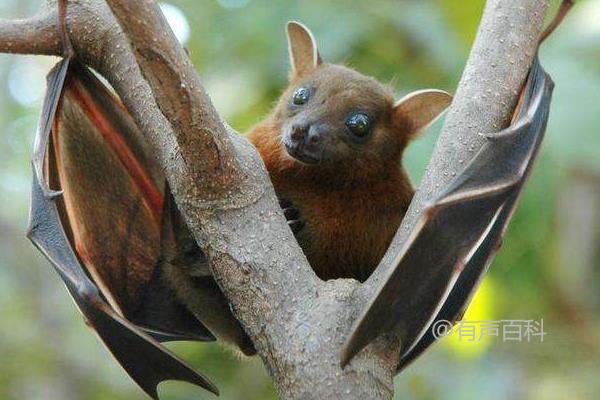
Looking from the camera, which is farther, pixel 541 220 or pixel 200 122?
pixel 541 220

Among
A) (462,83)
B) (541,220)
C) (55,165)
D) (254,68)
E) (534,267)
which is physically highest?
(462,83)

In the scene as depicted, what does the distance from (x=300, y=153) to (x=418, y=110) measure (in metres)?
0.74

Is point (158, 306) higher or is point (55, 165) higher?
point (55, 165)

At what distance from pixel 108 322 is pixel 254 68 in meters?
2.92

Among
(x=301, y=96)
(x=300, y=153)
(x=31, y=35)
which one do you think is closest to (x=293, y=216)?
(x=300, y=153)

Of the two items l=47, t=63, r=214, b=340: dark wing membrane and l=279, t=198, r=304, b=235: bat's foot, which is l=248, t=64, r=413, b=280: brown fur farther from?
l=47, t=63, r=214, b=340: dark wing membrane

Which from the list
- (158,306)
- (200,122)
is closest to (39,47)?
(200,122)

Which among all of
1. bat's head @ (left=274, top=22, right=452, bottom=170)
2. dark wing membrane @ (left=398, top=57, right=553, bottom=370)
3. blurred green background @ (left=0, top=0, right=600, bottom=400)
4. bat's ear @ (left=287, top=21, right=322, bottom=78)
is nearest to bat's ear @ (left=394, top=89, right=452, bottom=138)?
bat's head @ (left=274, top=22, right=452, bottom=170)

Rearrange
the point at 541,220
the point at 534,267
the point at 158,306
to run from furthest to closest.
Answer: the point at 534,267
the point at 541,220
the point at 158,306

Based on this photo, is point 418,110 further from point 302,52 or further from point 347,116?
point 302,52

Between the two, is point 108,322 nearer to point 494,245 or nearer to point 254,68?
point 494,245

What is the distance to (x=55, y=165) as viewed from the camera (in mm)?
3975

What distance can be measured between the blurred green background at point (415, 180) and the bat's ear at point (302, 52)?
1.88 feet

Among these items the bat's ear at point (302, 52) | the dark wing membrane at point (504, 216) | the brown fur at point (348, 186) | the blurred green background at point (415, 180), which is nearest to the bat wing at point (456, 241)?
the dark wing membrane at point (504, 216)
